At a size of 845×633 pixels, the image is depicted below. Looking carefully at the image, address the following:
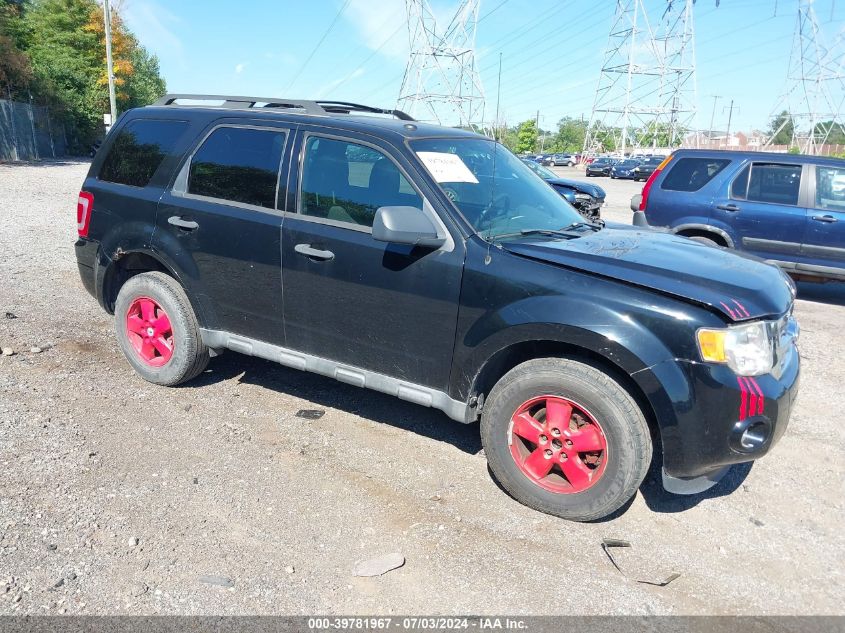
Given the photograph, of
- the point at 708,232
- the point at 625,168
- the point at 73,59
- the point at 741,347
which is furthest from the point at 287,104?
the point at 73,59

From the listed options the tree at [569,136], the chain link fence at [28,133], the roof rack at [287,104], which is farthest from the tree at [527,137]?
the roof rack at [287,104]

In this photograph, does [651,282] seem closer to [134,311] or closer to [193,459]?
[193,459]

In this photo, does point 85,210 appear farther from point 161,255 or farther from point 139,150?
point 161,255

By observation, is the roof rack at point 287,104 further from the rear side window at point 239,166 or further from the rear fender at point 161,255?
the rear fender at point 161,255

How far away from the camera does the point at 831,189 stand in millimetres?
8211

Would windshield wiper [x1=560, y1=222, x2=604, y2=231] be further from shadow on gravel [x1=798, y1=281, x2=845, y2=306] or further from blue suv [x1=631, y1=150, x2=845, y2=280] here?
shadow on gravel [x1=798, y1=281, x2=845, y2=306]

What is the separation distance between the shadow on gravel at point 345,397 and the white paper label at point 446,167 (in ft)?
5.47

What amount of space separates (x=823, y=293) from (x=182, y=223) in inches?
350

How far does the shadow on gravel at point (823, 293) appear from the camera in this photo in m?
8.78

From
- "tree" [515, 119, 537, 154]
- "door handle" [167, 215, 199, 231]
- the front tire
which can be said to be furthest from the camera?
"tree" [515, 119, 537, 154]

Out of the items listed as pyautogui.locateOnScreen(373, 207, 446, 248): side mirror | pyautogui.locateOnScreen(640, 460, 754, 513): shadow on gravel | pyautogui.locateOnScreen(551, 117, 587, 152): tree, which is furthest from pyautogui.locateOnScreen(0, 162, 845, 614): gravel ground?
pyautogui.locateOnScreen(551, 117, 587, 152): tree

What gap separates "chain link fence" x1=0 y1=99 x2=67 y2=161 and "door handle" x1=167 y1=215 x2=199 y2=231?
1290 inches

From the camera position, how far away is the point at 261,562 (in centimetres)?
292

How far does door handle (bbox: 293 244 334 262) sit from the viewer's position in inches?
149
